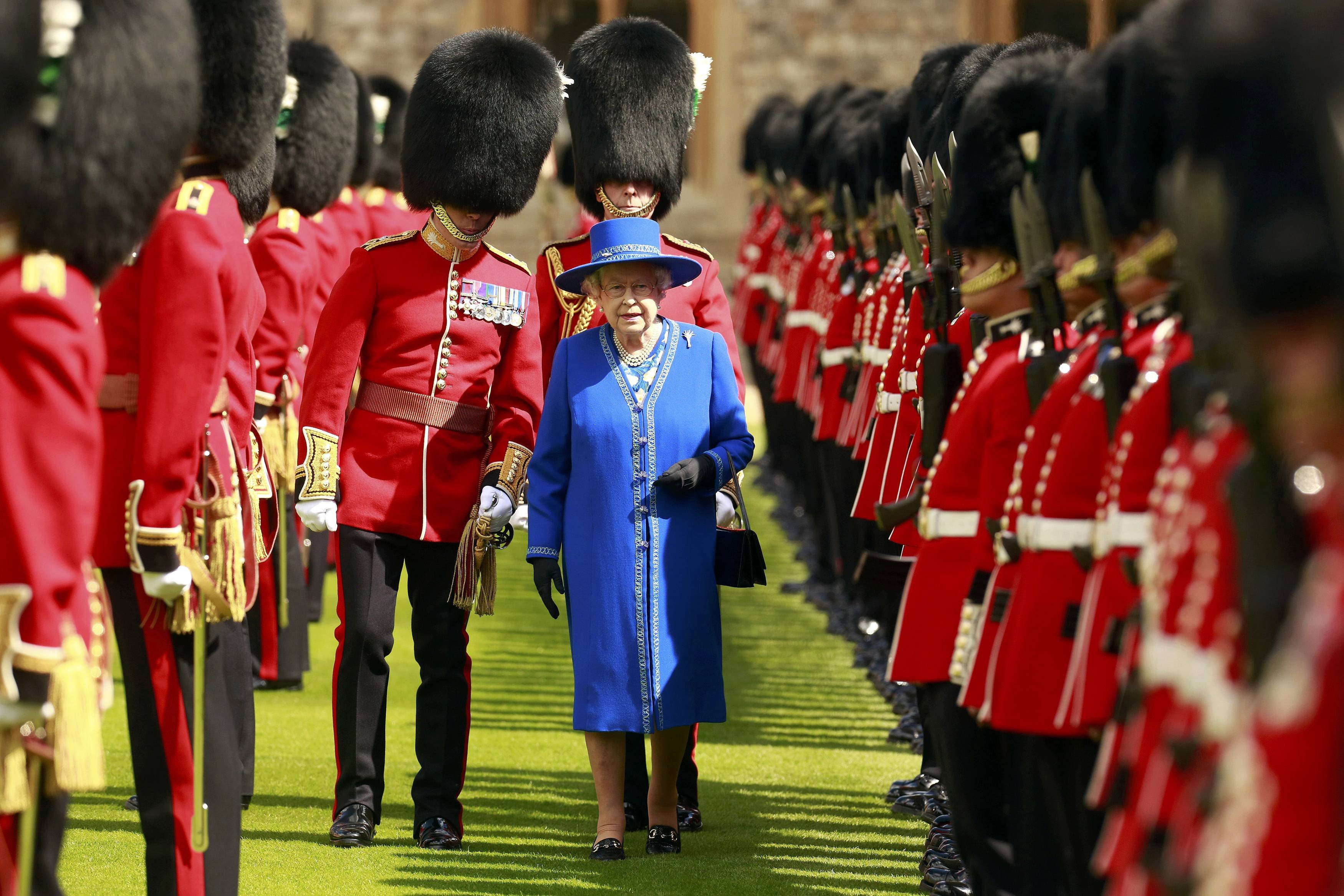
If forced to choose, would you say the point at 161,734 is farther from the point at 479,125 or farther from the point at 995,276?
the point at 479,125

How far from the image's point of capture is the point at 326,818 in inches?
213

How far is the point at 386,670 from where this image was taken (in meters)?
5.20

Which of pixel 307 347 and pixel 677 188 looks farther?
pixel 307 347

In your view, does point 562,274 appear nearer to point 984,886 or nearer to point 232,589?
point 232,589

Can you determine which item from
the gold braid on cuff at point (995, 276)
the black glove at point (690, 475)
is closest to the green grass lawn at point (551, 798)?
the black glove at point (690, 475)

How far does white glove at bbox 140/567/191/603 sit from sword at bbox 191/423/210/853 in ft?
0.13

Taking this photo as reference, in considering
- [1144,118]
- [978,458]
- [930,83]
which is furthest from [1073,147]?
[930,83]

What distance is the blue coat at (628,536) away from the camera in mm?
4871

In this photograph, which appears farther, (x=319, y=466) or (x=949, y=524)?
(x=319, y=466)

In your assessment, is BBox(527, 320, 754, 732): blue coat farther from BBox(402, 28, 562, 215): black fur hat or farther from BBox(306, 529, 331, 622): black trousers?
BBox(306, 529, 331, 622): black trousers

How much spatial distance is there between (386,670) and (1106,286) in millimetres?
2438

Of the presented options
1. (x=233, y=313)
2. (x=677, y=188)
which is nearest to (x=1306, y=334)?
(x=233, y=313)

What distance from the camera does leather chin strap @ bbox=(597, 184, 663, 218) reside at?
5926 mm

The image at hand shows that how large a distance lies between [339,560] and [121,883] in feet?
3.09
